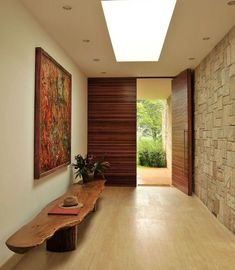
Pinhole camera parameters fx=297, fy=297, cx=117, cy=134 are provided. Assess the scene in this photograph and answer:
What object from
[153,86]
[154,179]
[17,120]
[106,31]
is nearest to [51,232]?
[17,120]

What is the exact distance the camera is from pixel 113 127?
7227 millimetres

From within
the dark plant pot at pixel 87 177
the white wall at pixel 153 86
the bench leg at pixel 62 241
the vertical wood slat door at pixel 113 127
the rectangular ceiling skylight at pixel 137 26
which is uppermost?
the rectangular ceiling skylight at pixel 137 26

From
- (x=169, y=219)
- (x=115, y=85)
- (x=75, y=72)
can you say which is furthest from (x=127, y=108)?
(x=169, y=219)

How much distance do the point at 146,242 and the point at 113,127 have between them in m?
4.05

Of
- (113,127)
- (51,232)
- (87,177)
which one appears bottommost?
(51,232)

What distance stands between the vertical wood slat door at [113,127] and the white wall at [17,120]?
11.1 ft

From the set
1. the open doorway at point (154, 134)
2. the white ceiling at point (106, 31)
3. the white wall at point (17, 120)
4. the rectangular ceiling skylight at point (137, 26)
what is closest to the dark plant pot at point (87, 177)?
the white wall at point (17, 120)

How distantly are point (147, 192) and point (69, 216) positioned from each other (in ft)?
11.5

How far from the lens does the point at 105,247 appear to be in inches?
130

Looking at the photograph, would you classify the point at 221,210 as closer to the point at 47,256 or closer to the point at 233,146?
the point at 233,146

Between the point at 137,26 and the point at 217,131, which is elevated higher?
the point at 137,26

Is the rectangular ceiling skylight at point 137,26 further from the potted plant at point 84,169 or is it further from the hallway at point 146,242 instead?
the hallway at point 146,242

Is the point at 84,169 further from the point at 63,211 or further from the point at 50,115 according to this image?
the point at 63,211

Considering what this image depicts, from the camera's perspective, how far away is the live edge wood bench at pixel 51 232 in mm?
2459
